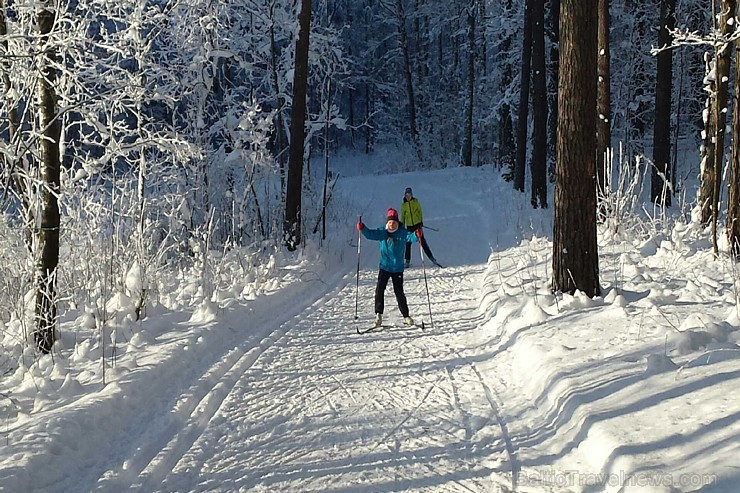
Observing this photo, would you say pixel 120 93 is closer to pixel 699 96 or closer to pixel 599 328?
pixel 599 328

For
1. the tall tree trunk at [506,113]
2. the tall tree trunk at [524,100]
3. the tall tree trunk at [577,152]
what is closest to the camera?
the tall tree trunk at [577,152]

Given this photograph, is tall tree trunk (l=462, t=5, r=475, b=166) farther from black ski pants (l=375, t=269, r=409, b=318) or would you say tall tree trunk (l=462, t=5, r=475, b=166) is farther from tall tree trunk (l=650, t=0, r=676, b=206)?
black ski pants (l=375, t=269, r=409, b=318)

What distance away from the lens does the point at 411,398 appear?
19.9ft

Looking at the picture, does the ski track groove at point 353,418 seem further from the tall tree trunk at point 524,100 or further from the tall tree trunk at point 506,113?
the tall tree trunk at point 506,113

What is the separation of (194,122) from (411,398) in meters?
11.8

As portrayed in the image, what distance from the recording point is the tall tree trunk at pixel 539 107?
20672 mm

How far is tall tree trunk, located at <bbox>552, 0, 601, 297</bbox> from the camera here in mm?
8047

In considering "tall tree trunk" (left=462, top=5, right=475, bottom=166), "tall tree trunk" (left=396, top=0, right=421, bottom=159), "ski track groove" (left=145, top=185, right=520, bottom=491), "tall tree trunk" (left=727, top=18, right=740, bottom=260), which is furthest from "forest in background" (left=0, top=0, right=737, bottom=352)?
"ski track groove" (left=145, top=185, right=520, bottom=491)

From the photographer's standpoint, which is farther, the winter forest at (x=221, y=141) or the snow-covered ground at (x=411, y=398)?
the winter forest at (x=221, y=141)

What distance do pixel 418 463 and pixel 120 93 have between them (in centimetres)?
556

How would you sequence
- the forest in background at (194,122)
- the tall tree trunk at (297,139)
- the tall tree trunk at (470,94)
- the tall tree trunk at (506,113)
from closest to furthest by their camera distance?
the forest in background at (194,122) → the tall tree trunk at (297,139) → the tall tree trunk at (506,113) → the tall tree trunk at (470,94)

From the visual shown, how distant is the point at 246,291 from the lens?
1048 centimetres

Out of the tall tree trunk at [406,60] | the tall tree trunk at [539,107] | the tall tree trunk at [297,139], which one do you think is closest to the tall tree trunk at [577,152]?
the tall tree trunk at [297,139]

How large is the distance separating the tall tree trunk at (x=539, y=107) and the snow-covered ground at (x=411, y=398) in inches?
447
